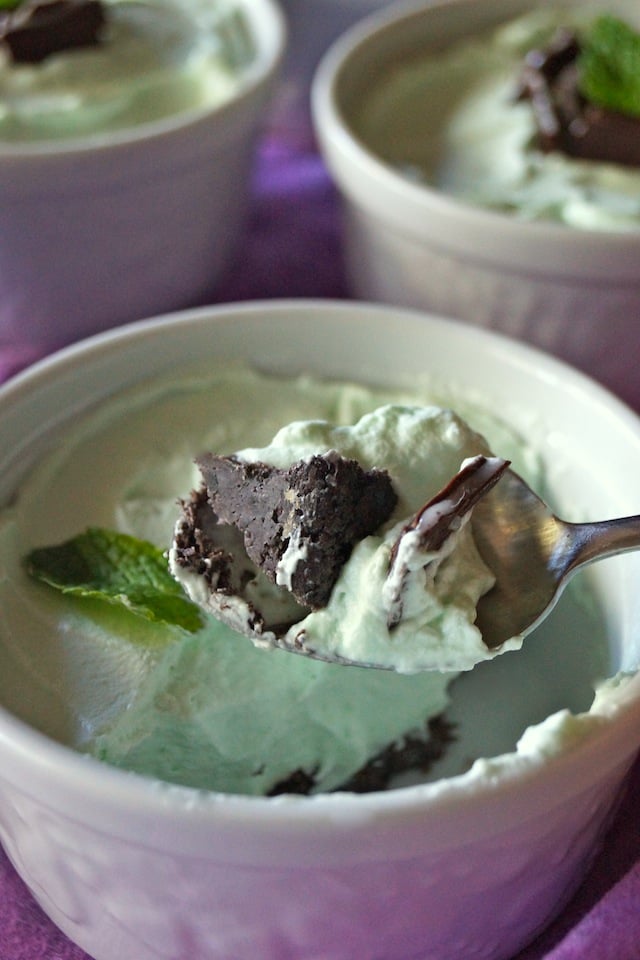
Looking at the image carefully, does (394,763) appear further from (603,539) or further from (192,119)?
(192,119)

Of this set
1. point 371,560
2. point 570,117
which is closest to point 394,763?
point 371,560

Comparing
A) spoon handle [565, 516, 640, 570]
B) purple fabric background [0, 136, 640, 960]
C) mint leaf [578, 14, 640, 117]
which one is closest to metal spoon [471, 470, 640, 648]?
spoon handle [565, 516, 640, 570]

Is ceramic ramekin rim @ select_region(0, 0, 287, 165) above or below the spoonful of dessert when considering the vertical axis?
above

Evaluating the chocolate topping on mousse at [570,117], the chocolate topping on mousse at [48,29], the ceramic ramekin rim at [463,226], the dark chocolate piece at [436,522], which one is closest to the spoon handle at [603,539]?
the dark chocolate piece at [436,522]

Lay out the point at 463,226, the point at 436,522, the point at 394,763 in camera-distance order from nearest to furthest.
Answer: the point at 436,522
the point at 394,763
the point at 463,226

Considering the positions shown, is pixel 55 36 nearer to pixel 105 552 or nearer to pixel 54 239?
pixel 54 239

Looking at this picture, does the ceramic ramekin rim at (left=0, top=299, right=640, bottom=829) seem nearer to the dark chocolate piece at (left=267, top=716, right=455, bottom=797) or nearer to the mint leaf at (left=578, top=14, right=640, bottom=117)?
the dark chocolate piece at (left=267, top=716, right=455, bottom=797)
